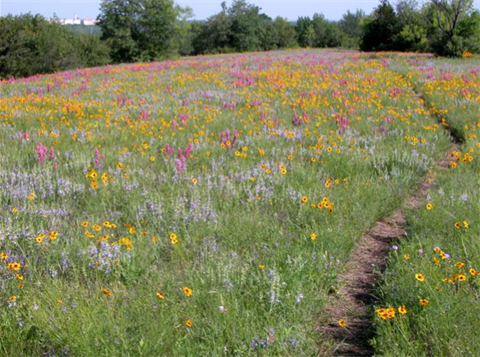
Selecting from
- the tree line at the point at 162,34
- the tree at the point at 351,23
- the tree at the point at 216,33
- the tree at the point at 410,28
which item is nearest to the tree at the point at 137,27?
the tree line at the point at 162,34

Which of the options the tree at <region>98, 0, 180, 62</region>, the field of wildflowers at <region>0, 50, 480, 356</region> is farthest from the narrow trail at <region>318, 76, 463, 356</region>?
the tree at <region>98, 0, 180, 62</region>

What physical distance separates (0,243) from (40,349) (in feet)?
4.95

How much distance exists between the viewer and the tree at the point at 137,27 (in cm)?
4800

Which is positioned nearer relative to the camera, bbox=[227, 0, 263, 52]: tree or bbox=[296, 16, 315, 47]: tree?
bbox=[227, 0, 263, 52]: tree

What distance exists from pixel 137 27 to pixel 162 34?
2976 mm

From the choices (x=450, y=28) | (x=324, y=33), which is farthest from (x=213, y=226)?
(x=324, y=33)

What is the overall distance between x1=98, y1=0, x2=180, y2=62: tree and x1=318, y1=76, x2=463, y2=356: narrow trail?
4569 cm

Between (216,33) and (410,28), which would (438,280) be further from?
(216,33)

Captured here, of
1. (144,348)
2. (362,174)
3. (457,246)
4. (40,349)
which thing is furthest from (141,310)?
(362,174)

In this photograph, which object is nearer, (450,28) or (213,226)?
(213,226)

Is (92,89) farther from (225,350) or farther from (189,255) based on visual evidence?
(225,350)

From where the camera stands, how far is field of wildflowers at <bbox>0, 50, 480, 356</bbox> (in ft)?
10.3

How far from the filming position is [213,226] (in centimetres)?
466

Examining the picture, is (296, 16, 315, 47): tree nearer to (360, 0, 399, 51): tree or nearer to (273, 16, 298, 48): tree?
(273, 16, 298, 48): tree
